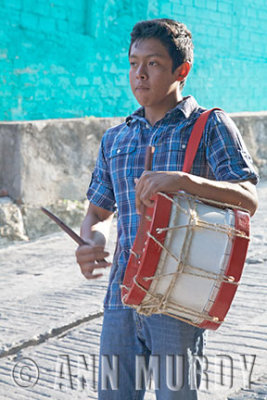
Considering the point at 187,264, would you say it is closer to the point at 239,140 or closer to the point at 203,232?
the point at 203,232

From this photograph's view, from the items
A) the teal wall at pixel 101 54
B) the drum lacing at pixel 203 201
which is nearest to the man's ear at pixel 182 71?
the drum lacing at pixel 203 201

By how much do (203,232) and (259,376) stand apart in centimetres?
170

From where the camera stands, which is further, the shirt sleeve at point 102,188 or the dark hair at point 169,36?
the shirt sleeve at point 102,188

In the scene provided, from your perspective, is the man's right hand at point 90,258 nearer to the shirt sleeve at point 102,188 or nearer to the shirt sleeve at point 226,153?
the shirt sleeve at point 102,188

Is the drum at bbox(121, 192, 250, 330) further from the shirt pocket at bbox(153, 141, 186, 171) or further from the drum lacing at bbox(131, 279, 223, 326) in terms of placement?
the shirt pocket at bbox(153, 141, 186, 171)

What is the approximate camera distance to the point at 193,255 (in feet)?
5.61

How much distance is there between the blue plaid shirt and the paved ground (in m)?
1.28

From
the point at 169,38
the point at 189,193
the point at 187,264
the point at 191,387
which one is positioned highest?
the point at 169,38

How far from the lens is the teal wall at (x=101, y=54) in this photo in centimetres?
956

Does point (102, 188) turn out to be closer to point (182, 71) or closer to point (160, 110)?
point (160, 110)

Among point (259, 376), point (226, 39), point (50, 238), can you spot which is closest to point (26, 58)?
point (50, 238)

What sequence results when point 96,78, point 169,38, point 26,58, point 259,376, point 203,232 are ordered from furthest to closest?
1. point 96,78
2. point 26,58
3. point 259,376
4. point 169,38
5. point 203,232

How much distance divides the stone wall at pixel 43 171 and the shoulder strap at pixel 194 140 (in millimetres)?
5450

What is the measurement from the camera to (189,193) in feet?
5.72
